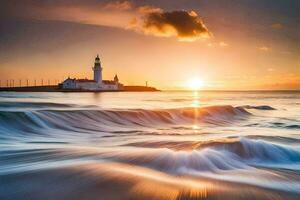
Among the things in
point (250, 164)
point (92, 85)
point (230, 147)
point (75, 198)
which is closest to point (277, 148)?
point (230, 147)

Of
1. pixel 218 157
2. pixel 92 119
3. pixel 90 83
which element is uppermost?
pixel 90 83

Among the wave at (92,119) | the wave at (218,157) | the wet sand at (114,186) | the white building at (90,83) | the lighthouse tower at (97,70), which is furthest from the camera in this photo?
the white building at (90,83)

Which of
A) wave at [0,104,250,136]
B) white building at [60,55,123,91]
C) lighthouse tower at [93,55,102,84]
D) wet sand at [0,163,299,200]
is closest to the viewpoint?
wet sand at [0,163,299,200]

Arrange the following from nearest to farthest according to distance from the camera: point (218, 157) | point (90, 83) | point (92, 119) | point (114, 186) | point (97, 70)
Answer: point (114, 186), point (218, 157), point (92, 119), point (97, 70), point (90, 83)

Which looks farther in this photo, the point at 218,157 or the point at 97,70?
the point at 97,70

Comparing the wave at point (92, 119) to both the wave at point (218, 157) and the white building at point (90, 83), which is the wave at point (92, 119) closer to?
the wave at point (218, 157)

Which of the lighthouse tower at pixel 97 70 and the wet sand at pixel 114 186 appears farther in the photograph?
the lighthouse tower at pixel 97 70

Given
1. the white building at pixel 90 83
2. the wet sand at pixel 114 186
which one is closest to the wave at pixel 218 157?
the wet sand at pixel 114 186

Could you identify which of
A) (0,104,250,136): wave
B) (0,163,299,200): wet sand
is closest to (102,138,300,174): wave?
(0,163,299,200): wet sand

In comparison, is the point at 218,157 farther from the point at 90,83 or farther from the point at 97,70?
the point at 90,83

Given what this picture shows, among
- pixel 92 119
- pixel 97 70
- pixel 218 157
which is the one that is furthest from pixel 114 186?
pixel 97 70

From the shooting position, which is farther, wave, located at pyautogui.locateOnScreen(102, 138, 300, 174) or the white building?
the white building

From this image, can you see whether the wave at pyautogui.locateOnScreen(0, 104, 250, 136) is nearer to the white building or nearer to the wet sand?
the wet sand

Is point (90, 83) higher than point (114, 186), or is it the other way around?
point (90, 83)
